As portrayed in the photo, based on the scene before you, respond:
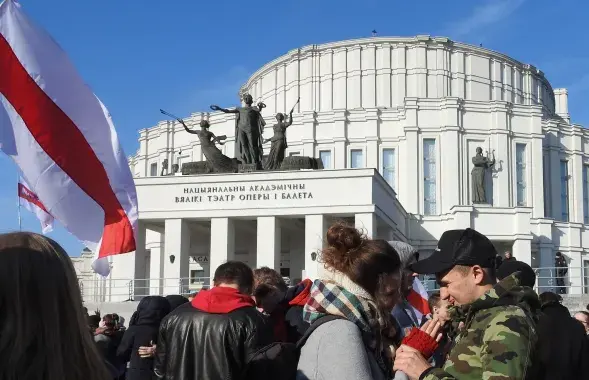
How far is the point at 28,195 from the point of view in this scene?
24.6ft

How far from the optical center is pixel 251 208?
26000 millimetres

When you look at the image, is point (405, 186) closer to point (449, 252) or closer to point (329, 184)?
point (329, 184)

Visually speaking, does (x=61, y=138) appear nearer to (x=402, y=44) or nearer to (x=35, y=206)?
(x=35, y=206)

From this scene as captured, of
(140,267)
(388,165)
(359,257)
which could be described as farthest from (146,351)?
(388,165)

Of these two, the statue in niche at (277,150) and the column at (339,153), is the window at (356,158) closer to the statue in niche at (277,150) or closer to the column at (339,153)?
the column at (339,153)

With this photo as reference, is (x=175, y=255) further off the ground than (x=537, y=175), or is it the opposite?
(x=537, y=175)

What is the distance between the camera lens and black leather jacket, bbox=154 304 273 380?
4695 millimetres

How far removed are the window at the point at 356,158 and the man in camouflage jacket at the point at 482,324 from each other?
38.6 metres

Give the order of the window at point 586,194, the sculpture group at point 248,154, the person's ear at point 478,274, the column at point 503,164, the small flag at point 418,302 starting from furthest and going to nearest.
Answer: the window at point 586,194 < the column at point 503,164 < the sculpture group at point 248,154 < the small flag at point 418,302 < the person's ear at point 478,274

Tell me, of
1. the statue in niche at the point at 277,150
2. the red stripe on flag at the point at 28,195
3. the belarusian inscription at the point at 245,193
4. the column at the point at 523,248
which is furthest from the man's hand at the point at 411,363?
the column at the point at 523,248

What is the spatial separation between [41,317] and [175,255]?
24978mm

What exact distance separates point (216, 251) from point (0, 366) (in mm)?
24349

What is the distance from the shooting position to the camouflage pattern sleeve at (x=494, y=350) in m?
2.66

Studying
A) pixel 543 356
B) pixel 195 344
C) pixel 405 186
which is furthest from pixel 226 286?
pixel 405 186
